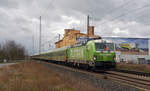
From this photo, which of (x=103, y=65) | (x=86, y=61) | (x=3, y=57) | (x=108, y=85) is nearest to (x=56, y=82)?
(x=108, y=85)

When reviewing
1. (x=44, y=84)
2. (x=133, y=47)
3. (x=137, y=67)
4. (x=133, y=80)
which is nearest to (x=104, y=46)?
(x=133, y=80)

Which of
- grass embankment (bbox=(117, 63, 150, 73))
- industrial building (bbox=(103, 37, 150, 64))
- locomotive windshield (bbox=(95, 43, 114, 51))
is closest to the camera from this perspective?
Result: locomotive windshield (bbox=(95, 43, 114, 51))

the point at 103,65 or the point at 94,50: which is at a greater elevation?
the point at 94,50

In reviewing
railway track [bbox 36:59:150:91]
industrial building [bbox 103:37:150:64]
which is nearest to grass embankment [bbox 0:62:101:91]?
railway track [bbox 36:59:150:91]

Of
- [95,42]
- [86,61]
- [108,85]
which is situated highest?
[95,42]

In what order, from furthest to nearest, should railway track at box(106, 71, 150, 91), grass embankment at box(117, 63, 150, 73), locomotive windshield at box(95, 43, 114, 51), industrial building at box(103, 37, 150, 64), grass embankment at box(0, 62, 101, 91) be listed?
industrial building at box(103, 37, 150, 64) < grass embankment at box(117, 63, 150, 73) < locomotive windshield at box(95, 43, 114, 51) < railway track at box(106, 71, 150, 91) < grass embankment at box(0, 62, 101, 91)

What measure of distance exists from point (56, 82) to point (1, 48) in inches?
2911

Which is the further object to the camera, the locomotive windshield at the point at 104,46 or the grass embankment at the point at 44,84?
the locomotive windshield at the point at 104,46

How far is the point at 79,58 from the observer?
19.5m

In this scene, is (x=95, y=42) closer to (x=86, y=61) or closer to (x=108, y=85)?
(x=86, y=61)

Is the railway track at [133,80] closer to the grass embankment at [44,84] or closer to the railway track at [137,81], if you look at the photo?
the railway track at [137,81]

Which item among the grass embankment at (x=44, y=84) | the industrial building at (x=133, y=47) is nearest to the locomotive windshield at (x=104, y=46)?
the grass embankment at (x=44, y=84)

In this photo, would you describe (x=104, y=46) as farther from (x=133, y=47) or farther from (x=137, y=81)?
(x=133, y=47)

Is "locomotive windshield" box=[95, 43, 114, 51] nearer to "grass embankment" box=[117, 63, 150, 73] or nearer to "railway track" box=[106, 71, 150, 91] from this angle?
"railway track" box=[106, 71, 150, 91]
